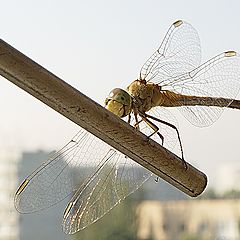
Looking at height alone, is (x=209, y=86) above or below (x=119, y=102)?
above

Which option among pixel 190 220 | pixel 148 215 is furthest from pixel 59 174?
pixel 190 220

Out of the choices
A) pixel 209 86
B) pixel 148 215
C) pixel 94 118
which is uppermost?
pixel 148 215

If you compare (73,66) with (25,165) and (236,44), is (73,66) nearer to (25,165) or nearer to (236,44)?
(236,44)

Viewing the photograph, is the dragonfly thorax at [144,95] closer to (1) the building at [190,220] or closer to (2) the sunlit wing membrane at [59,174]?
(2) the sunlit wing membrane at [59,174]

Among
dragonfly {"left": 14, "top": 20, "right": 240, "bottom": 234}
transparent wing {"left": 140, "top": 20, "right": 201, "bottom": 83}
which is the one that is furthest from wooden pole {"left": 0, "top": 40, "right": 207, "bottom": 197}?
transparent wing {"left": 140, "top": 20, "right": 201, "bottom": 83}

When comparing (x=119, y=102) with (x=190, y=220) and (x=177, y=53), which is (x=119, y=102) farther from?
(x=190, y=220)

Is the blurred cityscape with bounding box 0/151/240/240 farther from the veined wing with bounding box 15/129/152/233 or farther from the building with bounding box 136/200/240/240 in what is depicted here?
the veined wing with bounding box 15/129/152/233

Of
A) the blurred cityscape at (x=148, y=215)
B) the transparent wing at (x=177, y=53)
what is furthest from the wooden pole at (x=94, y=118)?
the blurred cityscape at (x=148, y=215)
